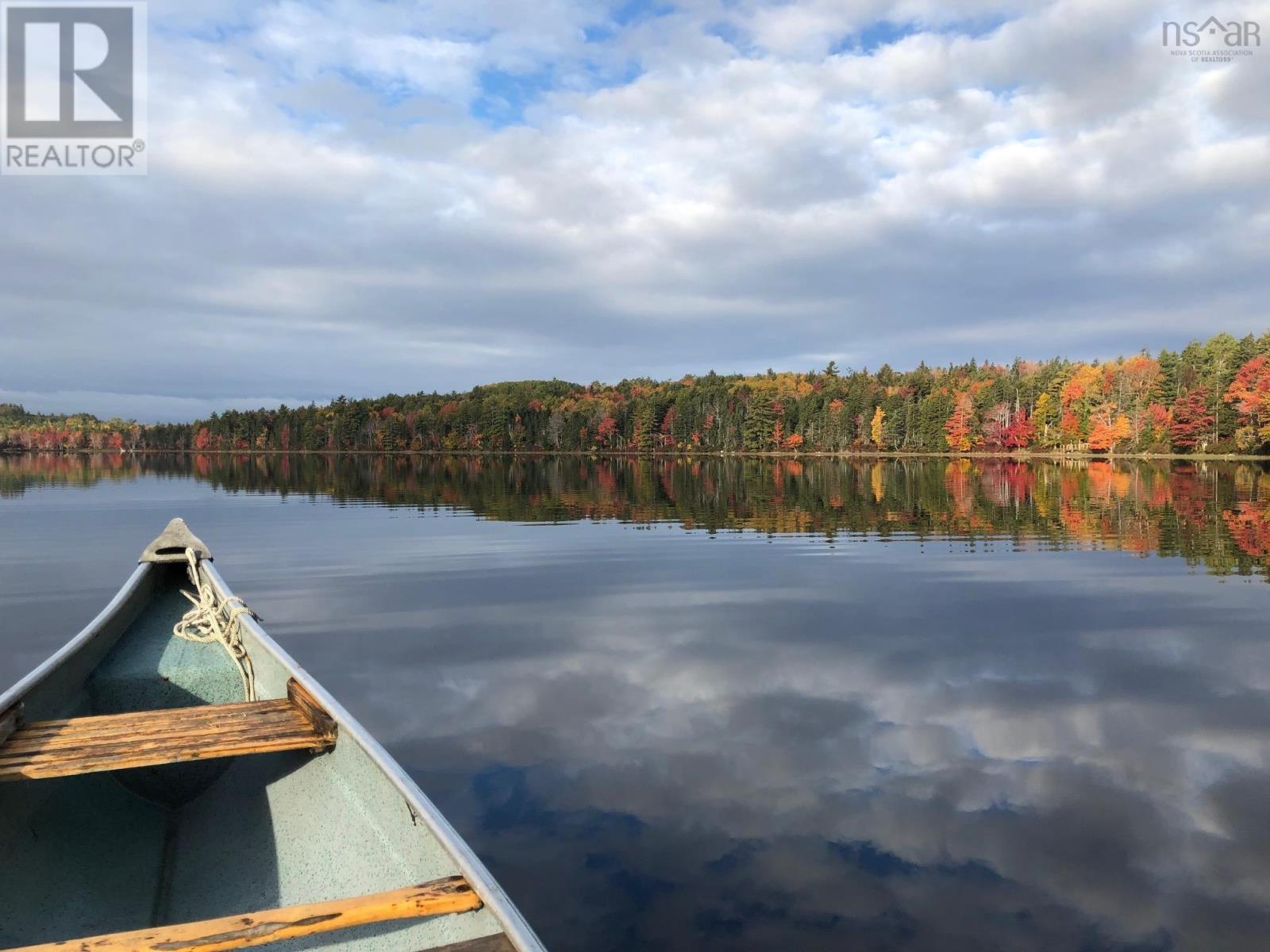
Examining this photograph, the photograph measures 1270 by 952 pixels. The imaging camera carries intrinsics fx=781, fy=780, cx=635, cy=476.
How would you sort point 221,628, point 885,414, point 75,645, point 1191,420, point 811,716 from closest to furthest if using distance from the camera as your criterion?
point 75,645, point 221,628, point 811,716, point 1191,420, point 885,414

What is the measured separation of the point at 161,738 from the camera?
509cm

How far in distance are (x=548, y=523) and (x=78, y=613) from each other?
15613 mm

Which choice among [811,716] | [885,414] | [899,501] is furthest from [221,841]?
[885,414]

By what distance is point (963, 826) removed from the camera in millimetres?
6211

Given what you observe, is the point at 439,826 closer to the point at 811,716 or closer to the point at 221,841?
the point at 221,841

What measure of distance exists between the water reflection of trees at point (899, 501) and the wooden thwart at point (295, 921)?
779 inches

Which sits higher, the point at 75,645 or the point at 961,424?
the point at 961,424

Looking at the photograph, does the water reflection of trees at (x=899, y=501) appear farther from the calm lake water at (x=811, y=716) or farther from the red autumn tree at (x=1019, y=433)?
the red autumn tree at (x=1019, y=433)

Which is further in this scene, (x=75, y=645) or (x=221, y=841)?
(x=75, y=645)

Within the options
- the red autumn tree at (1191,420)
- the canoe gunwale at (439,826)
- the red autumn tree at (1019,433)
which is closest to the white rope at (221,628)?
the canoe gunwale at (439,826)

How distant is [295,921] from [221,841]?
269cm

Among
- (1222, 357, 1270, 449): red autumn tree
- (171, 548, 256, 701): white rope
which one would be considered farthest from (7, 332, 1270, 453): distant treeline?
(171, 548, 256, 701): white rope

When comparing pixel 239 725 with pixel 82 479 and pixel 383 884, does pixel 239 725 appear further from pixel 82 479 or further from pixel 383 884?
pixel 82 479

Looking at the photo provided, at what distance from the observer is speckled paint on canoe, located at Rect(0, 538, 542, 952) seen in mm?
3900
